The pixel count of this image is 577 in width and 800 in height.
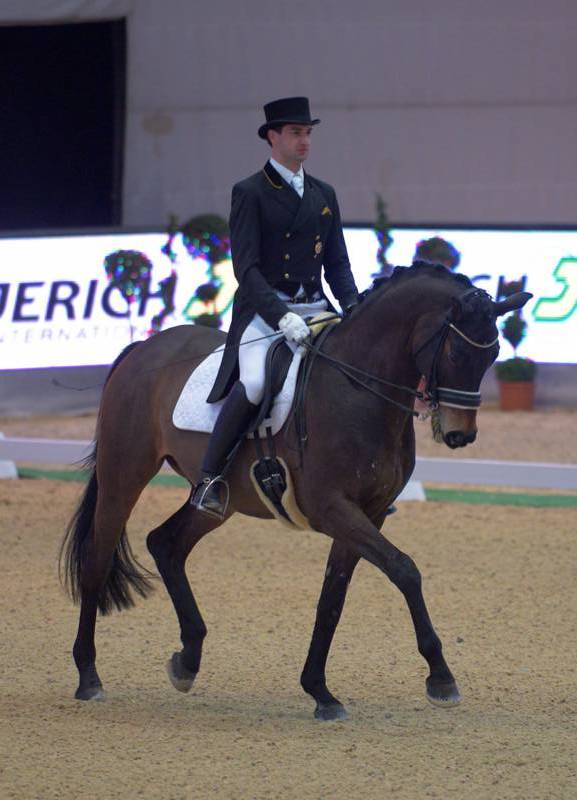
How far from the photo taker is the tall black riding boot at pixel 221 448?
214 inches

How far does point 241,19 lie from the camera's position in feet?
48.4

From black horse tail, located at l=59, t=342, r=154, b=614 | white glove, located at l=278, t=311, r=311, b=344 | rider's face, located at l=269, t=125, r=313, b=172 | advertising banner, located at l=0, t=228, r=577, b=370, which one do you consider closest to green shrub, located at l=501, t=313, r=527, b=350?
advertising banner, located at l=0, t=228, r=577, b=370

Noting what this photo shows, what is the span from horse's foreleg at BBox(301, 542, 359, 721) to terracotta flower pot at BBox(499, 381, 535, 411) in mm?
8783

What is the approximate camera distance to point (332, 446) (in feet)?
17.3

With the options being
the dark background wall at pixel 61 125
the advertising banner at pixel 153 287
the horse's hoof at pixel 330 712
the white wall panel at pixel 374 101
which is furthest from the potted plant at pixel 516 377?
the horse's hoof at pixel 330 712

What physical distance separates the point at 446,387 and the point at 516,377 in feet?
30.1

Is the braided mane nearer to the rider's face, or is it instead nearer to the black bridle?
the black bridle

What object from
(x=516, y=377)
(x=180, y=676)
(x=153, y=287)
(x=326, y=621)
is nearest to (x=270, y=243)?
(x=326, y=621)

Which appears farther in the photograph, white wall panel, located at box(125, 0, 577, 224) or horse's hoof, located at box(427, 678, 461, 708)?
white wall panel, located at box(125, 0, 577, 224)

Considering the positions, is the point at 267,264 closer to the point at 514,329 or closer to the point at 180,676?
the point at 180,676

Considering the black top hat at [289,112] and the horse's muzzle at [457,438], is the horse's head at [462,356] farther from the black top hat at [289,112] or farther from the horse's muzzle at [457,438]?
the black top hat at [289,112]

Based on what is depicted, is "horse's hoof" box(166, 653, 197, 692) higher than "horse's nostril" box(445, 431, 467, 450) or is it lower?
lower

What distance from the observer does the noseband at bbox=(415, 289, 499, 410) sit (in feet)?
16.3

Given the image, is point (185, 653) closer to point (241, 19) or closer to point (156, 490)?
point (156, 490)
